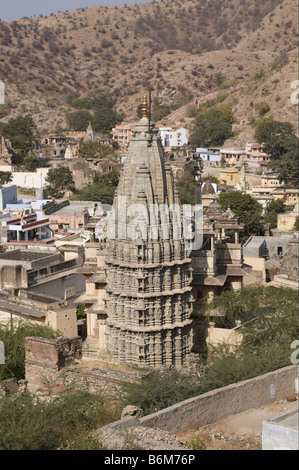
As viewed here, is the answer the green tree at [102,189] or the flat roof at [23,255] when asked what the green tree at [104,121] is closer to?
the green tree at [102,189]

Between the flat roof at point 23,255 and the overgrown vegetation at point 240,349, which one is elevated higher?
the flat roof at point 23,255

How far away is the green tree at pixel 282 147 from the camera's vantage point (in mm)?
66438

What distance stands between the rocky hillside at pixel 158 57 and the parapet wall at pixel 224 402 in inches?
2890

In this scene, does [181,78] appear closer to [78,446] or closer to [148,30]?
[148,30]

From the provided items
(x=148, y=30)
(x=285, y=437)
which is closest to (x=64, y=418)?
(x=285, y=437)

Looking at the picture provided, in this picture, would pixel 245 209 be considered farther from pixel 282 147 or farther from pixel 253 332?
pixel 253 332

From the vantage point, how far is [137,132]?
2480cm

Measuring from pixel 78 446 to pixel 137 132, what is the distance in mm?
11957

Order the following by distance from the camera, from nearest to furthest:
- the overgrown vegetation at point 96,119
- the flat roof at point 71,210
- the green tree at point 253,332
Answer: the green tree at point 253,332 < the flat roof at point 71,210 < the overgrown vegetation at point 96,119

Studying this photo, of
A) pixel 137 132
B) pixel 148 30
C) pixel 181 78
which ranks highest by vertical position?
pixel 148 30

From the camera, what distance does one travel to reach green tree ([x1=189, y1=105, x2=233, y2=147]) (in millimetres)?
89938

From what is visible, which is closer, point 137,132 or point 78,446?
point 78,446
